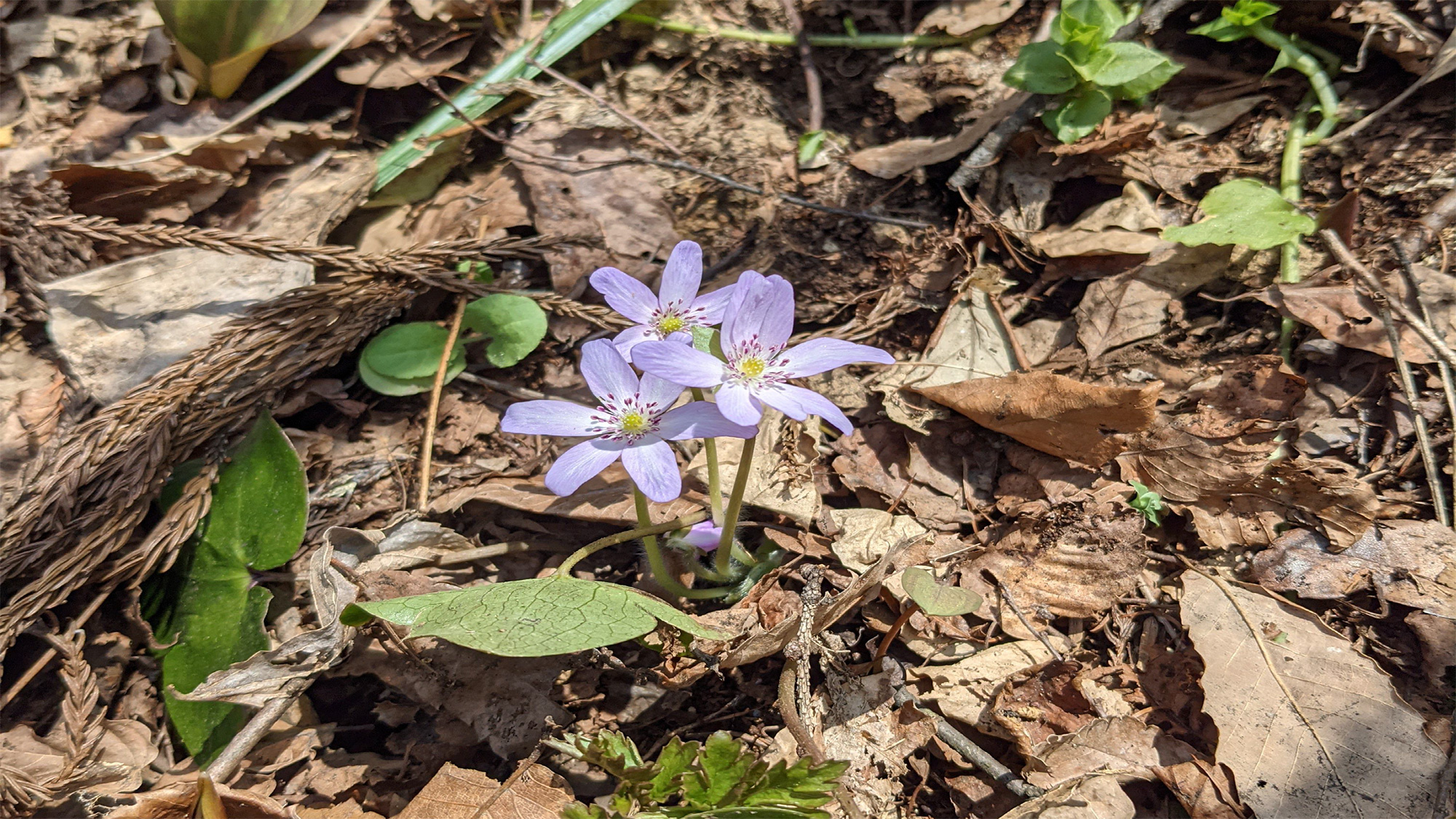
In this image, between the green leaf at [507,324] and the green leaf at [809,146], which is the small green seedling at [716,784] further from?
the green leaf at [809,146]

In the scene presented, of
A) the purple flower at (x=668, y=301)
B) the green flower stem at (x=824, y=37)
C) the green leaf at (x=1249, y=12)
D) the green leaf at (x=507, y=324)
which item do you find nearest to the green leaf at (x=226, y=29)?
the green flower stem at (x=824, y=37)

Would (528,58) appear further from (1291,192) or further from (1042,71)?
(1291,192)

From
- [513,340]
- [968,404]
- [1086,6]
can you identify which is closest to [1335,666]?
[968,404]

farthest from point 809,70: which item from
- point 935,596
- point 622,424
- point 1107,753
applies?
point 1107,753

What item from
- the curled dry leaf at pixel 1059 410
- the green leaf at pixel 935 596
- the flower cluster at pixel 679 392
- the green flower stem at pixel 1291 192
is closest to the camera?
the flower cluster at pixel 679 392

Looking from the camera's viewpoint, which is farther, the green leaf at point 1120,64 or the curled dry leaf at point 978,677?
the green leaf at point 1120,64

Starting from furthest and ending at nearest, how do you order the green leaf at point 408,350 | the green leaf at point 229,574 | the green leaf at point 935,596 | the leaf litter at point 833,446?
1. the green leaf at point 408,350
2. the green leaf at point 229,574
3. the leaf litter at point 833,446
4. the green leaf at point 935,596

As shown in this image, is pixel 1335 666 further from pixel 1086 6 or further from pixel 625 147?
pixel 625 147
